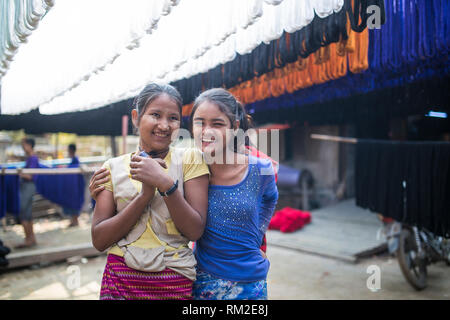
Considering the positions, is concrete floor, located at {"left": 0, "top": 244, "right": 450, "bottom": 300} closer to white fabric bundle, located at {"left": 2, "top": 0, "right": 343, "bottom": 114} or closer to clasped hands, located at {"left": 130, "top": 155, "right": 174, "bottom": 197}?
white fabric bundle, located at {"left": 2, "top": 0, "right": 343, "bottom": 114}

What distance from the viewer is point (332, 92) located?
10.8 feet

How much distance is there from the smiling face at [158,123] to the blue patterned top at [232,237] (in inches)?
Result: 11.3

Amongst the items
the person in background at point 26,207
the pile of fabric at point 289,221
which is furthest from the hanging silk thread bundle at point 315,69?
the person in background at point 26,207

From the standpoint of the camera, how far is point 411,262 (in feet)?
12.8

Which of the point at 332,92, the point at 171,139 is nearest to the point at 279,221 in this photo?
the point at 332,92

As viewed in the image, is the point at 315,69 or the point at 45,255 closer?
the point at 315,69

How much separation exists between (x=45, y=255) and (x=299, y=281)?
11.8 feet

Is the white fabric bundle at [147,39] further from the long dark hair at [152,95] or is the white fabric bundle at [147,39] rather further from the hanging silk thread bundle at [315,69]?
the hanging silk thread bundle at [315,69]

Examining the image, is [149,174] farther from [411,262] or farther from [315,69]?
[411,262]

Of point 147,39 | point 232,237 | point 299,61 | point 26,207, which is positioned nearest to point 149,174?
point 232,237

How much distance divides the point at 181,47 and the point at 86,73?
0.56 m

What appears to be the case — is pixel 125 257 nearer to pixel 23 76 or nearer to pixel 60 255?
pixel 23 76

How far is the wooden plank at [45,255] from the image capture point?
4645 mm

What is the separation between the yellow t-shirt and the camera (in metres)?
1.25
